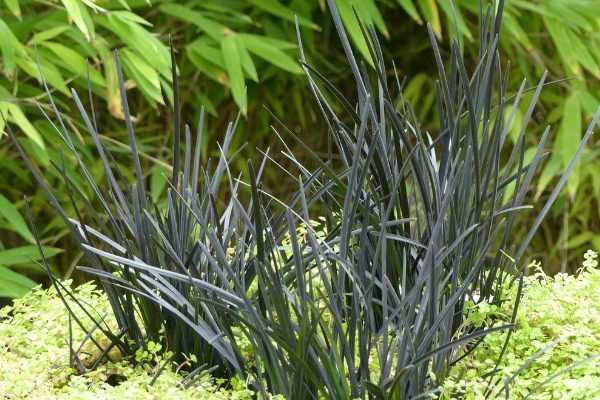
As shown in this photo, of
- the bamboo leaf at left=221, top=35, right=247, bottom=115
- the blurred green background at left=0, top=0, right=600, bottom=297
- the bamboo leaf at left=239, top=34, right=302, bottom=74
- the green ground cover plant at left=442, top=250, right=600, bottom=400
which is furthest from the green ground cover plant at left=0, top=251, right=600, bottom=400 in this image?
the bamboo leaf at left=239, top=34, right=302, bottom=74

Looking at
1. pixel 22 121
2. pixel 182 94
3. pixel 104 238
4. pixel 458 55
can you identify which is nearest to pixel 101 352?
pixel 104 238

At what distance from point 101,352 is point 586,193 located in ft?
6.36

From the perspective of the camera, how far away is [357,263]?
1067 millimetres

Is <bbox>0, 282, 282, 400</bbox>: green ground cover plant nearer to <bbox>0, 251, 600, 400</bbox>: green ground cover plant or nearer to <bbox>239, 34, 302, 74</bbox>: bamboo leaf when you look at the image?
<bbox>0, 251, 600, 400</bbox>: green ground cover plant

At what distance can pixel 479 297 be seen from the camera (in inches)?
43.4

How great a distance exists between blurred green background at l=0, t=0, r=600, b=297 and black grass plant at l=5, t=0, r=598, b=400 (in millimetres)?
607

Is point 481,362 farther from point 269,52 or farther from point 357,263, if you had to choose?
point 269,52

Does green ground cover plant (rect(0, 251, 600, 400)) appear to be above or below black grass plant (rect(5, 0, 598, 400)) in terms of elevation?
below

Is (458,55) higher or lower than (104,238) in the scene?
higher

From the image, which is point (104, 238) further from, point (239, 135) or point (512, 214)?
point (239, 135)

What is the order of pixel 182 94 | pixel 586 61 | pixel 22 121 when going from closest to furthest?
pixel 22 121 → pixel 586 61 → pixel 182 94

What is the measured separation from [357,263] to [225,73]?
1281 millimetres

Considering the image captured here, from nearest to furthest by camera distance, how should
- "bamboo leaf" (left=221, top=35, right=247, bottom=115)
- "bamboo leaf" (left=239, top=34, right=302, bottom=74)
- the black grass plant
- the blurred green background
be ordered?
the black grass plant, the blurred green background, "bamboo leaf" (left=221, top=35, right=247, bottom=115), "bamboo leaf" (left=239, top=34, right=302, bottom=74)

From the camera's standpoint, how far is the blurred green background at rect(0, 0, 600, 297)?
1.92 m
